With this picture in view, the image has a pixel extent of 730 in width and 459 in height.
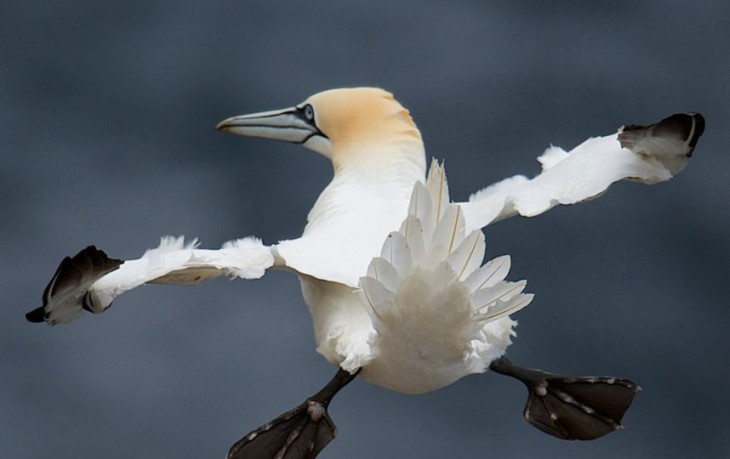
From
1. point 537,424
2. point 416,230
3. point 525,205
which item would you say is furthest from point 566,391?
point 416,230

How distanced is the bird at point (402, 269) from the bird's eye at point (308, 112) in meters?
0.62

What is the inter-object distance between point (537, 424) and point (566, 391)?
0.23m

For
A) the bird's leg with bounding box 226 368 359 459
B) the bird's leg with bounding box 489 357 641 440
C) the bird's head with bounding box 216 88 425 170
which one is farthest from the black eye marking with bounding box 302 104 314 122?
the bird's leg with bounding box 226 368 359 459

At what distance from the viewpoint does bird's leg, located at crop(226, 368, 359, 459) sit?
10141 mm

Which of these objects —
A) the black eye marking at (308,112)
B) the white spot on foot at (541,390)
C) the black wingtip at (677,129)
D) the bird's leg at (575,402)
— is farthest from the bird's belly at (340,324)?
the black eye marking at (308,112)

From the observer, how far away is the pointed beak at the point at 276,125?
12.3 metres

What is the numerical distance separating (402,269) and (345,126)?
2750 millimetres

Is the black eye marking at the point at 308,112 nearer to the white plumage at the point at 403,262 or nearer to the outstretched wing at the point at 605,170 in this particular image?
the white plumage at the point at 403,262

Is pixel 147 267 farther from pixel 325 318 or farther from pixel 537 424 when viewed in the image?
pixel 537 424

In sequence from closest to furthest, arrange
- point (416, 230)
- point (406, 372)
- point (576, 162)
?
point (416, 230), point (406, 372), point (576, 162)

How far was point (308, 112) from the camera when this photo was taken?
1234 cm

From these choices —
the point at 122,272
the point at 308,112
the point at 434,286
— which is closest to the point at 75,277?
the point at 122,272

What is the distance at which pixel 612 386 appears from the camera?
10.6m

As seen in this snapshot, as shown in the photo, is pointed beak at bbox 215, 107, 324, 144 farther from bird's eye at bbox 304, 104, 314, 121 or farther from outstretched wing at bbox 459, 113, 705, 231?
outstretched wing at bbox 459, 113, 705, 231
